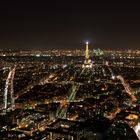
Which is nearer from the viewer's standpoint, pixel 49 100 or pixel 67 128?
pixel 67 128

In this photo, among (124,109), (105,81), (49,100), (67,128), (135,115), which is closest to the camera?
(67,128)

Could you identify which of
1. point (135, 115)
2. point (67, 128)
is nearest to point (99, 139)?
point (67, 128)

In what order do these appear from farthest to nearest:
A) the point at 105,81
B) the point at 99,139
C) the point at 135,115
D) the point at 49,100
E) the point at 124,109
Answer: the point at 105,81 < the point at 49,100 < the point at 124,109 < the point at 135,115 < the point at 99,139

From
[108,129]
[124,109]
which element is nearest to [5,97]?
[124,109]

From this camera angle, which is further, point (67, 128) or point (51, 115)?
point (51, 115)

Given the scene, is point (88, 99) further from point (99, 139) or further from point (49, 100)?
point (99, 139)

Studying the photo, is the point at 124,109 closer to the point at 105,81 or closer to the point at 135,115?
the point at 135,115

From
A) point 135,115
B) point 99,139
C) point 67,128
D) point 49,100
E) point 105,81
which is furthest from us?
point 105,81

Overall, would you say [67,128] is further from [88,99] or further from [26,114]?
[88,99]

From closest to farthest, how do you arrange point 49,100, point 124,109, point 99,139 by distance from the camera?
point 99,139, point 124,109, point 49,100
